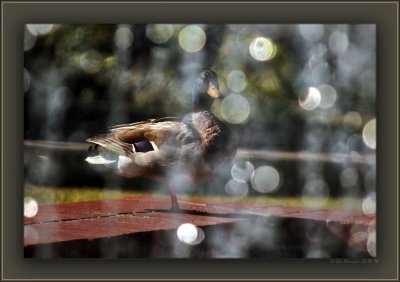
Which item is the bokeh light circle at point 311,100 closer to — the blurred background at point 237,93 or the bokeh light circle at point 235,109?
the blurred background at point 237,93

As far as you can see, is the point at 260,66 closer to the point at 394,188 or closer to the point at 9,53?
the point at 394,188

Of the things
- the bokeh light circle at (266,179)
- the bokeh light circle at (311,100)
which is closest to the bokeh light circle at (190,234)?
the bokeh light circle at (266,179)

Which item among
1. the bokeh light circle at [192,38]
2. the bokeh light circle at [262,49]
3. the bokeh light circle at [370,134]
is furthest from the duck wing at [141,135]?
the bokeh light circle at [370,134]

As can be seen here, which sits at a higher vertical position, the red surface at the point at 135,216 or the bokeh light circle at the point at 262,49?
the bokeh light circle at the point at 262,49

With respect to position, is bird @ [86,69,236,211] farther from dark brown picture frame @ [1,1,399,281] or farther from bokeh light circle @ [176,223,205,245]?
dark brown picture frame @ [1,1,399,281]

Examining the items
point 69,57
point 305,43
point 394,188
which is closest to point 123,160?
point 69,57

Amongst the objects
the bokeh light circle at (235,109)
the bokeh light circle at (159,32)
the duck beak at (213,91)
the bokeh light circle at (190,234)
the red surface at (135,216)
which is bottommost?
the bokeh light circle at (190,234)
